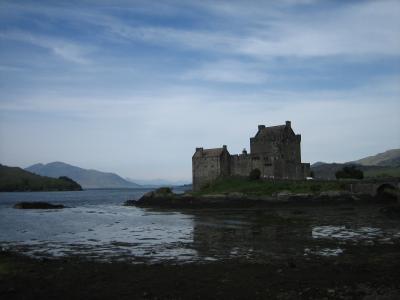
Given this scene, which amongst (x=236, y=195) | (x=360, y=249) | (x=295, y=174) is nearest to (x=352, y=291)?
(x=360, y=249)

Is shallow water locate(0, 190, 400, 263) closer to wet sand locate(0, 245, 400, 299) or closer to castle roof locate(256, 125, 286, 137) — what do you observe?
wet sand locate(0, 245, 400, 299)

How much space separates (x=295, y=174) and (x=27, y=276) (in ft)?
252

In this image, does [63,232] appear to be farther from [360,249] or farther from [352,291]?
[352,291]

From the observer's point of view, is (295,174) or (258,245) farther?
(295,174)

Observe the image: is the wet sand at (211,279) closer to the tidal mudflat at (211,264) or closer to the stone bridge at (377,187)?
the tidal mudflat at (211,264)

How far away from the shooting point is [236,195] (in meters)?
80.2

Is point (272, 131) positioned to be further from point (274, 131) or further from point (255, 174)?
point (255, 174)

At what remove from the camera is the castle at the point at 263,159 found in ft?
293

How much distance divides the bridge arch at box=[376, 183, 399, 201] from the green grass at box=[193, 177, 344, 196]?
5.74m

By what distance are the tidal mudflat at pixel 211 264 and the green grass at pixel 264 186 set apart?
120 ft

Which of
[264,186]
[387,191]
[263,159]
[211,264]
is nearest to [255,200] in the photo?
[264,186]

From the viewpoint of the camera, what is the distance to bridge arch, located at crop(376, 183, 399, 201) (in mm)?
70363

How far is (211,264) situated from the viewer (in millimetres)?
22297

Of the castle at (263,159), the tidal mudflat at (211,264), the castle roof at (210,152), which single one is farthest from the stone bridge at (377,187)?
the tidal mudflat at (211,264)
